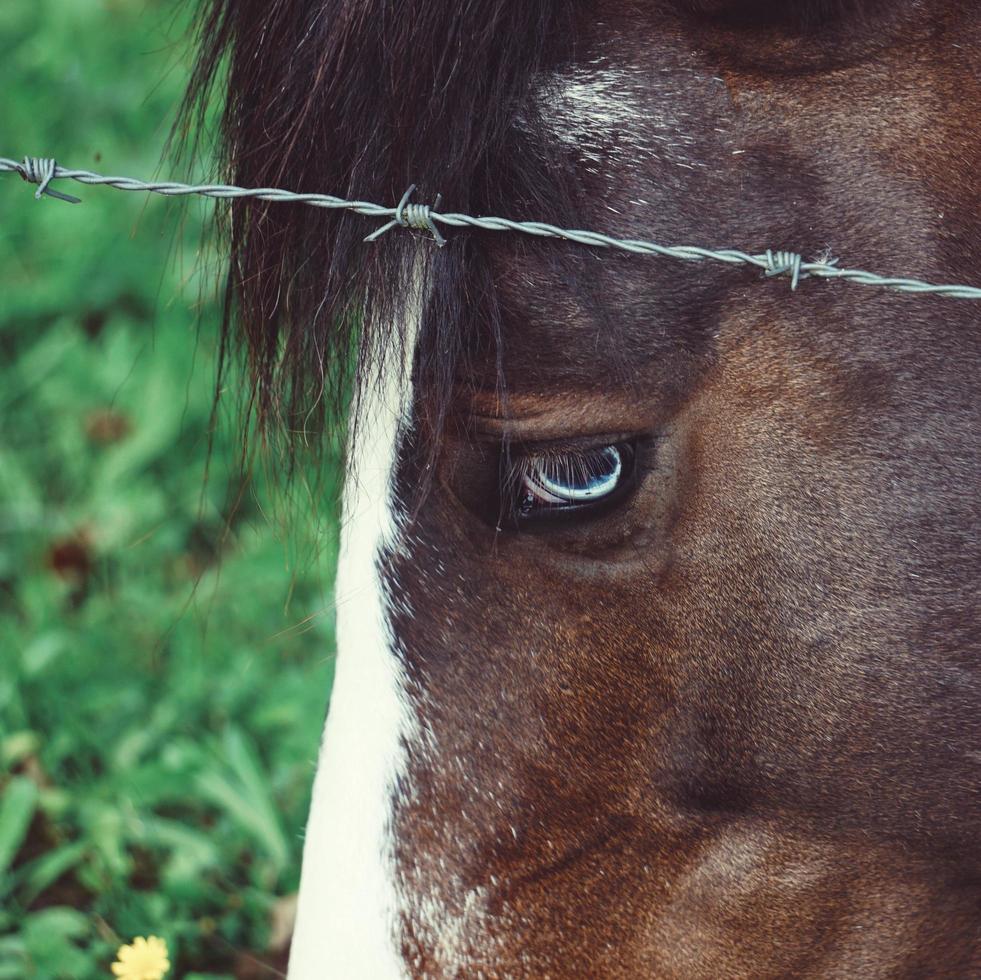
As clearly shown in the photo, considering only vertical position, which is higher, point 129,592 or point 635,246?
point 635,246

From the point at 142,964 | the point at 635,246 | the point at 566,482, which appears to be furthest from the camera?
the point at 142,964

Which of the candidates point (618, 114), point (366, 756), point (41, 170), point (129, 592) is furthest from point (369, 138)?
point (129, 592)

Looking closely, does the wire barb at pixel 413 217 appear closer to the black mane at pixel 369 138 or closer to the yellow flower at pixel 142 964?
the black mane at pixel 369 138

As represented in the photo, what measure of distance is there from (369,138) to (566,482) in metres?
0.44

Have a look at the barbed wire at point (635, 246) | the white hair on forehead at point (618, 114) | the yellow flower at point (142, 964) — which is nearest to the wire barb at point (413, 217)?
the barbed wire at point (635, 246)

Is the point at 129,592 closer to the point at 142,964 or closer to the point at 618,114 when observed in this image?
the point at 142,964

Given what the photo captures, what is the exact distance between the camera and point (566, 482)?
4.75ft

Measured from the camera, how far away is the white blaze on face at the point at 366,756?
152cm

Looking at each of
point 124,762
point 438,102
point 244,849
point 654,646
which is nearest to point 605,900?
point 654,646

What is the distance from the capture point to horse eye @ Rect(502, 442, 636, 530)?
4.68ft

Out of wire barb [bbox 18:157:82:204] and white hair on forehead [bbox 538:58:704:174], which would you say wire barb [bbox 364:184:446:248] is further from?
wire barb [bbox 18:157:82:204]

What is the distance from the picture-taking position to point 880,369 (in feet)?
4.62

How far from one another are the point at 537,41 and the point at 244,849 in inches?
66.1

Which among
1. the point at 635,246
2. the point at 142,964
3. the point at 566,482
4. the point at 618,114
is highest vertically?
the point at 618,114
